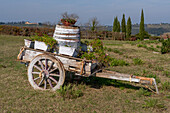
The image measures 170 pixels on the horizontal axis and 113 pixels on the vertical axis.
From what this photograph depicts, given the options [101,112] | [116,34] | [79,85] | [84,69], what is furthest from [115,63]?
[116,34]

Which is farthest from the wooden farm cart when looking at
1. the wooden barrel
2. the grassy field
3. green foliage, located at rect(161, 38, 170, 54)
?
green foliage, located at rect(161, 38, 170, 54)

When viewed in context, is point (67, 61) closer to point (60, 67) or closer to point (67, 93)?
point (60, 67)

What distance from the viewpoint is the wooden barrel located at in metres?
5.41

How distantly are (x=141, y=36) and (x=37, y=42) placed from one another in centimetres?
3523

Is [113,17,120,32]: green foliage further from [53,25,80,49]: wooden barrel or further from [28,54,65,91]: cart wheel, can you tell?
[28,54,65,91]: cart wheel

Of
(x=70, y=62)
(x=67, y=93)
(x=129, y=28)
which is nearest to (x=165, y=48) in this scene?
(x=70, y=62)

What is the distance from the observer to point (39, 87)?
5.21m

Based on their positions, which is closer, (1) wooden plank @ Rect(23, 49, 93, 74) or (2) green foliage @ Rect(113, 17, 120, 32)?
(1) wooden plank @ Rect(23, 49, 93, 74)

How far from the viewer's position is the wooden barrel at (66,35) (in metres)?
5.41

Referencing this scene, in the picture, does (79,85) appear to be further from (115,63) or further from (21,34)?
(21,34)

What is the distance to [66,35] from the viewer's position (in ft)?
17.8

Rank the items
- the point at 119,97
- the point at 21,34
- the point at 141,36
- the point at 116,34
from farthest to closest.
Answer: the point at 141,36
the point at 116,34
the point at 21,34
the point at 119,97

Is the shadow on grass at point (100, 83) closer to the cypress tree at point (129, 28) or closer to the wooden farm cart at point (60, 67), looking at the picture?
the wooden farm cart at point (60, 67)

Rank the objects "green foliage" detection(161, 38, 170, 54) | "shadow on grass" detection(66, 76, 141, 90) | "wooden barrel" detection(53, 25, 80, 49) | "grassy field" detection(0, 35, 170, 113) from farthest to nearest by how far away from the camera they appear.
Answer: "green foliage" detection(161, 38, 170, 54)
"shadow on grass" detection(66, 76, 141, 90)
"wooden barrel" detection(53, 25, 80, 49)
"grassy field" detection(0, 35, 170, 113)
